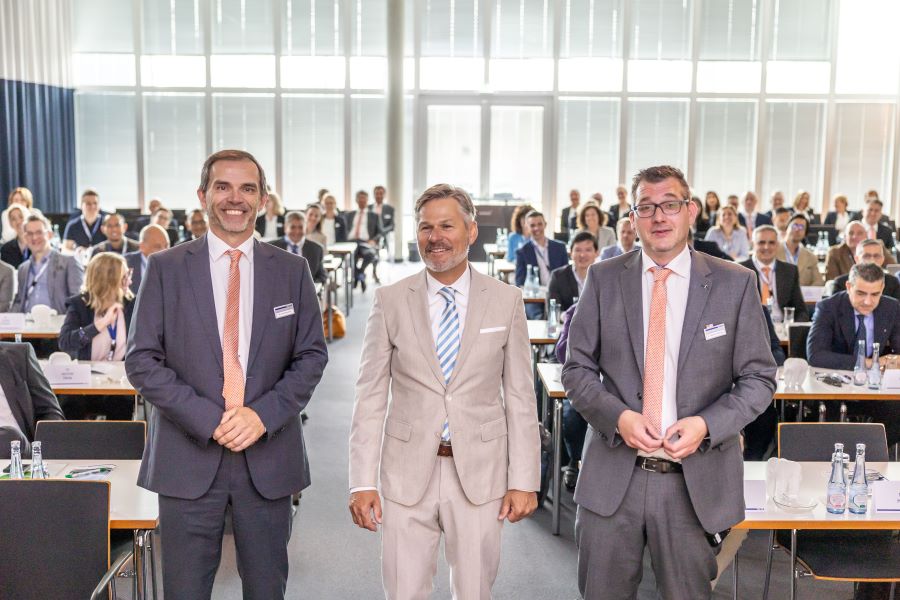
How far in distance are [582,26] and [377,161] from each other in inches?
179

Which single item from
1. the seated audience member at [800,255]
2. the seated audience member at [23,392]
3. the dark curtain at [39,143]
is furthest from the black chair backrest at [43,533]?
the dark curtain at [39,143]

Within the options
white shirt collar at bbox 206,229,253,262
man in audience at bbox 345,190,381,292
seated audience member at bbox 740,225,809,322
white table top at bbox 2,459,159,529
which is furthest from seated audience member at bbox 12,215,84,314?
man in audience at bbox 345,190,381,292

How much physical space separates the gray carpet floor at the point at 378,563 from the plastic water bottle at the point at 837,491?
1.15 m

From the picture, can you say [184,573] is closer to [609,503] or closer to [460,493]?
[460,493]

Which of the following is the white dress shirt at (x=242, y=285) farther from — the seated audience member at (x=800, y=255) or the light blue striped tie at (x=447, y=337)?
the seated audience member at (x=800, y=255)

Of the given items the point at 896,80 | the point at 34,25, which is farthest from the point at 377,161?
the point at 896,80

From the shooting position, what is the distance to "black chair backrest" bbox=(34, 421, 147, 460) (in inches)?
153

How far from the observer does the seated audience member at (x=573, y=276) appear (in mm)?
7148

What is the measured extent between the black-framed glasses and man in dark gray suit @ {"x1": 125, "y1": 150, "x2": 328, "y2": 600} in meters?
A: 1.13

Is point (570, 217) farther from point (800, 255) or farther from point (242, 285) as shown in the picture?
point (242, 285)

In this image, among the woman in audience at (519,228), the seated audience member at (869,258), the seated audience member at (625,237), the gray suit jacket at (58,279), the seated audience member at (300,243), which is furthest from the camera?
the woman in audience at (519,228)

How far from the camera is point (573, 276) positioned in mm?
7383

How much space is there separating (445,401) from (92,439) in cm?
192

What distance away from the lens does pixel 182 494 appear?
2771mm
